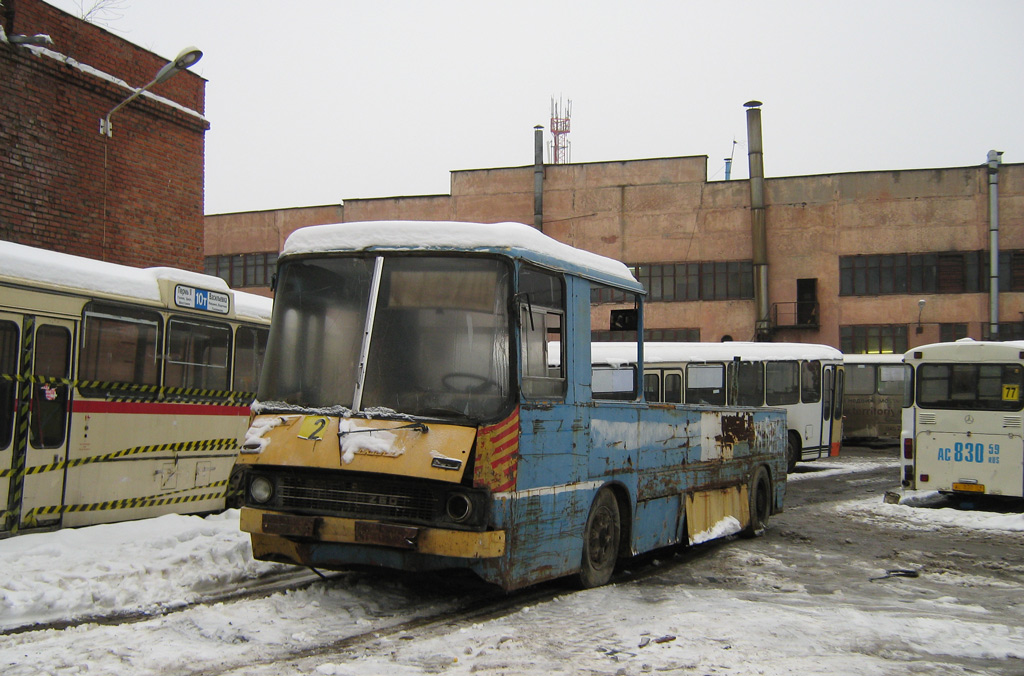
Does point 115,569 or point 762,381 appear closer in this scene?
point 115,569

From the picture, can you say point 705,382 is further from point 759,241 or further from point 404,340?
point 404,340

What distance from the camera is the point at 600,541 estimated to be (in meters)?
8.09

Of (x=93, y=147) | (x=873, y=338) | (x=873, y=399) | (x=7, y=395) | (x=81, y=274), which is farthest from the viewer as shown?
(x=873, y=338)

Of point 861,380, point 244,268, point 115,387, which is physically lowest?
point 115,387

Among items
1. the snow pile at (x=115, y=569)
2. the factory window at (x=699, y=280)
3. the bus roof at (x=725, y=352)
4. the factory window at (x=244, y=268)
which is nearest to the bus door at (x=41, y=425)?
the snow pile at (x=115, y=569)

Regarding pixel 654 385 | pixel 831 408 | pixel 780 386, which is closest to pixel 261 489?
pixel 654 385

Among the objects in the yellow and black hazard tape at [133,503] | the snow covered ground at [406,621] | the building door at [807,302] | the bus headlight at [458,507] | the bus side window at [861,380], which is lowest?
the snow covered ground at [406,621]

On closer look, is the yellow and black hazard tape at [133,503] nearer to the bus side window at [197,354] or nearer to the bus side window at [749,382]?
the bus side window at [197,354]

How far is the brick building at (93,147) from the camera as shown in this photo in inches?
574

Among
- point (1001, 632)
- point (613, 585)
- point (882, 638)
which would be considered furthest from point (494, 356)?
point (1001, 632)

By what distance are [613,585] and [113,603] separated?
403 centimetres

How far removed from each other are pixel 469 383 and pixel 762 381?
19146 millimetres

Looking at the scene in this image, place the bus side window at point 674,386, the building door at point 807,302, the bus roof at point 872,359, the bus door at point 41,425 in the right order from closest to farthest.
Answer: the bus door at point 41,425 → the bus side window at point 674,386 → the bus roof at point 872,359 → the building door at point 807,302

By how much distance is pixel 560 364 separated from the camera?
748cm
